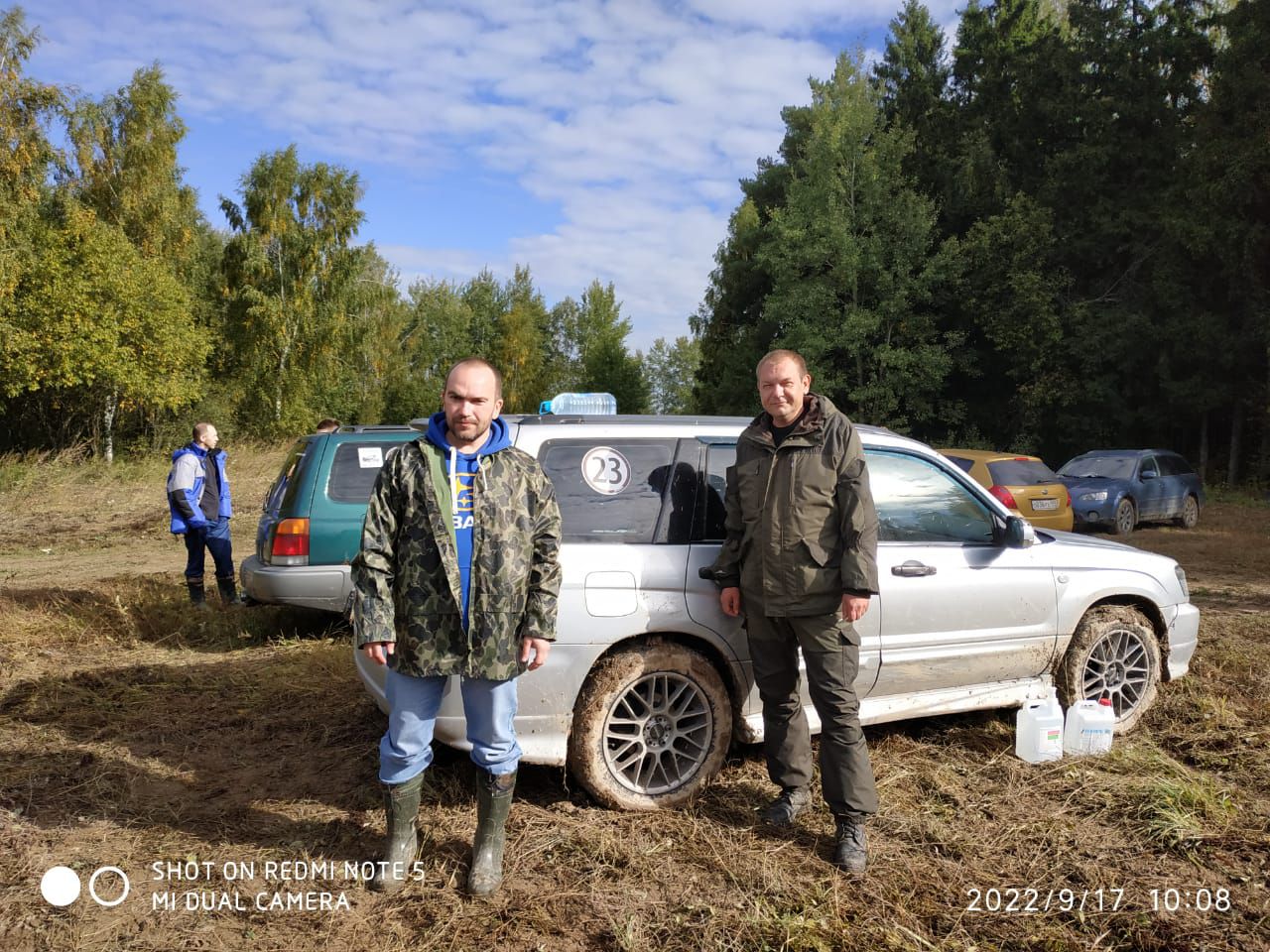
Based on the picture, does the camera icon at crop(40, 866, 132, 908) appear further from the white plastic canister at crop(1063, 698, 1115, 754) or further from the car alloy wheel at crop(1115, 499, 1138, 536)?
the car alloy wheel at crop(1115, 499, 1138, 536)

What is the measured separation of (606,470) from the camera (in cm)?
425

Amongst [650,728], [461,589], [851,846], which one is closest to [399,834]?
[461,589]

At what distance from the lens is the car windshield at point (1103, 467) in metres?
16.4

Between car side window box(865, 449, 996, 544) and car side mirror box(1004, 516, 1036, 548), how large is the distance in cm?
8

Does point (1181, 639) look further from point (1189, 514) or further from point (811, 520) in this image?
point (1189, 514)

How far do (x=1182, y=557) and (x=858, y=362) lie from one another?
806 inches

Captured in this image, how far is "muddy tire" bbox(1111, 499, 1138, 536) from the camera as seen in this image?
51.2 feet

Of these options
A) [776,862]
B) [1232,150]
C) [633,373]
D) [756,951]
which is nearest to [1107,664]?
[776,862]

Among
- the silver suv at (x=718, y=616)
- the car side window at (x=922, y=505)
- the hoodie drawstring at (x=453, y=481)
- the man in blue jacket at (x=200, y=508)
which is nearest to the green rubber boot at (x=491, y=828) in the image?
the silver suv at (x=718, y=616)

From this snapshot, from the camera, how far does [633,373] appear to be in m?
54.9

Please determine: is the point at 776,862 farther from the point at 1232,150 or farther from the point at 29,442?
the point at 29,442

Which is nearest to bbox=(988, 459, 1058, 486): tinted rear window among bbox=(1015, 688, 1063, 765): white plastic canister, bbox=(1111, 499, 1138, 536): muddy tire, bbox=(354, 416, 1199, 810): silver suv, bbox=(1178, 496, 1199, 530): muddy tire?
bbox=(1111, 499, 1138, 536): muddy tire

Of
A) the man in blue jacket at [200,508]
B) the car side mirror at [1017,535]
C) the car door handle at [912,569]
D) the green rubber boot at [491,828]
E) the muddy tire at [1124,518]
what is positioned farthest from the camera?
the muddy tire at [1124,518]

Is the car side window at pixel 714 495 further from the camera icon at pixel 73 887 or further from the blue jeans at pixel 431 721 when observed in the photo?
the camera icon at pixel 73 887
